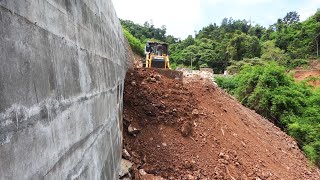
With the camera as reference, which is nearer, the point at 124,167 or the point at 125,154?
the point at 124,167

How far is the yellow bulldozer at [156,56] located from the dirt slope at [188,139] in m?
3.81

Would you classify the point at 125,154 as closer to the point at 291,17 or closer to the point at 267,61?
the point at 267,61

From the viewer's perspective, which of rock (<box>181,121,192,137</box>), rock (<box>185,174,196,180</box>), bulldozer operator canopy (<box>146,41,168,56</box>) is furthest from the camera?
bulldozer operator canopy (<box>146,41,168,56</box>)

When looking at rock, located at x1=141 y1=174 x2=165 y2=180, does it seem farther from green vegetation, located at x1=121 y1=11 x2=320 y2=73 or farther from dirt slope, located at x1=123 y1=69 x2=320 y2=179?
green vegetation, located at x1=121 y1=11 x2=320 y2=73

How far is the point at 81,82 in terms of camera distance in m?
2.70

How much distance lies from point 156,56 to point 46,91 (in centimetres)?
1485

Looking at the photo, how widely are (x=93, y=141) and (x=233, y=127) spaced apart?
346 inches

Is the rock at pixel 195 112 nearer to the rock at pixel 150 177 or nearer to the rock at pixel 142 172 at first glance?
the rock at pixel 150 177

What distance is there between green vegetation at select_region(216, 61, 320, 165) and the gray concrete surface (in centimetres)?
1606

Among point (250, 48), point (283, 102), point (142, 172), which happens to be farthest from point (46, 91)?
point (250, 48)

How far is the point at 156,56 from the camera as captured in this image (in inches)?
653

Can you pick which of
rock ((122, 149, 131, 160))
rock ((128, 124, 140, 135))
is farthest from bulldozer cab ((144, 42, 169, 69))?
rock ((122, 149, 131, 160))

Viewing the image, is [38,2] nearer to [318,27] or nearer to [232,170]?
[232,170]

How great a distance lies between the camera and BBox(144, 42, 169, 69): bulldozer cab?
16.1 meters
